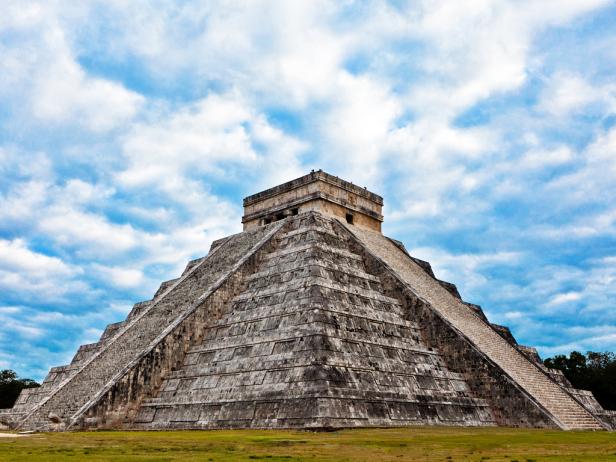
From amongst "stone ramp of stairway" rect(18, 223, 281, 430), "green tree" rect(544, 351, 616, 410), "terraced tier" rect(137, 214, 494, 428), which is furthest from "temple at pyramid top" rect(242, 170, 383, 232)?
"green tree" rect(544, 351, 616, 410)

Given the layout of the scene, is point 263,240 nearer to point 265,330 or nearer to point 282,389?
point 265,330

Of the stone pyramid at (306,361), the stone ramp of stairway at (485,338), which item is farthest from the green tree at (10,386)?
the stone ramp of stairway at (485,338)

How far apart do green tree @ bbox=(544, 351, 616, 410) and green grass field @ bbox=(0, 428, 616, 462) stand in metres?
27.3

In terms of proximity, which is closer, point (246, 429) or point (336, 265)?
point (246, 429)

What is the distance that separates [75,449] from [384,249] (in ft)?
55.0

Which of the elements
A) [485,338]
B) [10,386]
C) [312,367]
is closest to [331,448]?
[312,367]

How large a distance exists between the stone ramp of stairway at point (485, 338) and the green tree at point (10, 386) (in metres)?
28.4

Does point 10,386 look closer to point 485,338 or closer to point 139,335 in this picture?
point 139,335

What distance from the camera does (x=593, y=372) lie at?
3806 cm

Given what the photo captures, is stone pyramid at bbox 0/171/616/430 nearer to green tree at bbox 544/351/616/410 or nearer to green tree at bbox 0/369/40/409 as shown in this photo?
green tree at bbox 544/351/616/410

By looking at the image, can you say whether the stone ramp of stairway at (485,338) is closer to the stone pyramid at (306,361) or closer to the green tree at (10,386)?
the stone pyramid at (306,361)

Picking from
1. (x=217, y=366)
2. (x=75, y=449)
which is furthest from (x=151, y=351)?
(x=75, y=449)

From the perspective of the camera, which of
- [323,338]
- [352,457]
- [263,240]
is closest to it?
[352,457]

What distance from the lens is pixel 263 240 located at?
22.3 m
